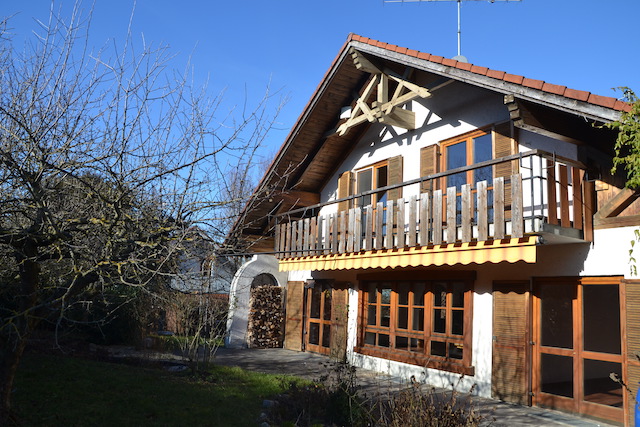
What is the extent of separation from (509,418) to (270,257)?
1028 centimetres

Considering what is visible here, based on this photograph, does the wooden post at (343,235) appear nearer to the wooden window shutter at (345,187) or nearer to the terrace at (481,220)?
the terrace at (481,220)

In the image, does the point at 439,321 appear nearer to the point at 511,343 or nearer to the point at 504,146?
the point at 511,343

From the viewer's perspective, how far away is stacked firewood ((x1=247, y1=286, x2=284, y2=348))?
1598 centimetres

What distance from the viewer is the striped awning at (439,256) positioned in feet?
25.2

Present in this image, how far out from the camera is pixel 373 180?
13.2m

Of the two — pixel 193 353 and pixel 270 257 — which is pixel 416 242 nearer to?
pixel 193 353

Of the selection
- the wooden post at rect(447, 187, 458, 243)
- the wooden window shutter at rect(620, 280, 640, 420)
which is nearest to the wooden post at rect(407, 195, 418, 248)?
the wooden post at rect(447, 187, 458, 243)

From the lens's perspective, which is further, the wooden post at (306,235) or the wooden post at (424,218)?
the wooden post at (306,235)

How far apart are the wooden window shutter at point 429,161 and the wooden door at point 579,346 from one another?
323cm

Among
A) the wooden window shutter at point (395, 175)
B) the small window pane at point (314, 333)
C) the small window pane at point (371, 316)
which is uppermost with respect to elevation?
the wooden window shutter at point (395, 175)

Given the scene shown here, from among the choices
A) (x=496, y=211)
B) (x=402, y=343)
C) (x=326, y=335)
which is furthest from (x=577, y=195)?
(x=326, y=335)

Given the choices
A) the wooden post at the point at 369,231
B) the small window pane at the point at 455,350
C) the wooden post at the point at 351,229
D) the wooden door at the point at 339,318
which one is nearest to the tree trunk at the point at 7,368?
the wooden post at the point at 369,231

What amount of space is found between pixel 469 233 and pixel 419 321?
3.24 m

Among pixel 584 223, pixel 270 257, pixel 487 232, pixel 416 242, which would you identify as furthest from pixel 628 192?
pixel 270 257
